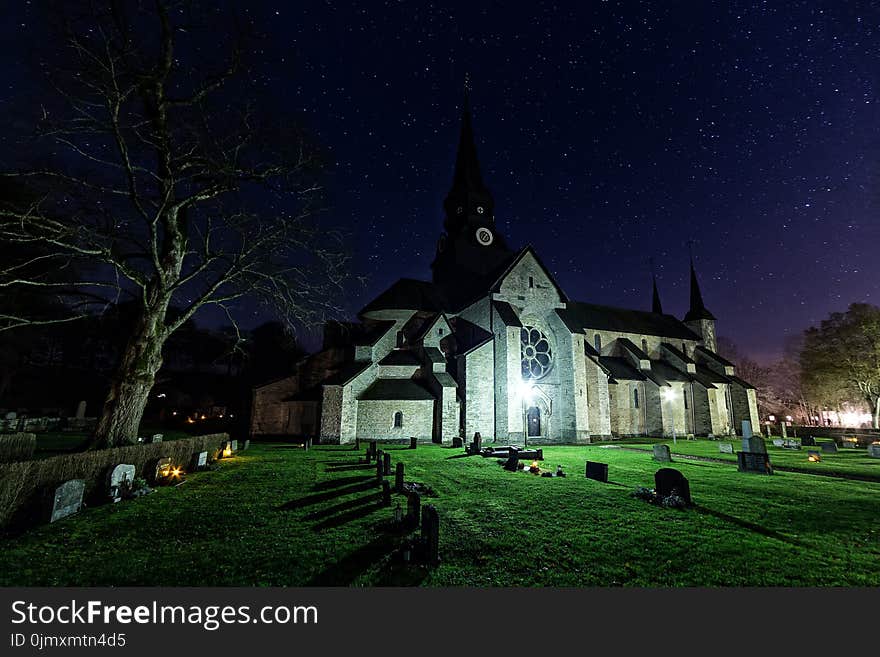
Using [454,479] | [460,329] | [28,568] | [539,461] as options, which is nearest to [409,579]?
[28,568]

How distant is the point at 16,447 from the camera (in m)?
13.2

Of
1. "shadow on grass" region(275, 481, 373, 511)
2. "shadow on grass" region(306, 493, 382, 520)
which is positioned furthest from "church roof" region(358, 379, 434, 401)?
"shadow on grass" region(306, 493, 382, 520)

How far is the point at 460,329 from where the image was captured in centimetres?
2856

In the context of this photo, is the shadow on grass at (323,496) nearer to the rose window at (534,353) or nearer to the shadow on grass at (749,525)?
the shadow on grass at (749,525)

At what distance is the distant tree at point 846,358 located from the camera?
120ft

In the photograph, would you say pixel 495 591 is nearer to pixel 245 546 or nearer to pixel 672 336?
pixel 245 546

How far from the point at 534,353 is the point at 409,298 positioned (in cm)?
1070

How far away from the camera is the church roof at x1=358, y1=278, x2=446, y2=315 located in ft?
94.7

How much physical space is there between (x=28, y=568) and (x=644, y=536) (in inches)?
375

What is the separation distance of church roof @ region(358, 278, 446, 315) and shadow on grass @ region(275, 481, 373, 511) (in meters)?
18.6

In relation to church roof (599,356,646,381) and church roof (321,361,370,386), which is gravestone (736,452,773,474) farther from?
church roof (321,361,370,386)

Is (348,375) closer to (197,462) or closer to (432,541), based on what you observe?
(197,462)

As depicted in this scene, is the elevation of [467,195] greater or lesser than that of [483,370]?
greater

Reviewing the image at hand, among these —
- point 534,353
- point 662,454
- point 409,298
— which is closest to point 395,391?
point 409,298
